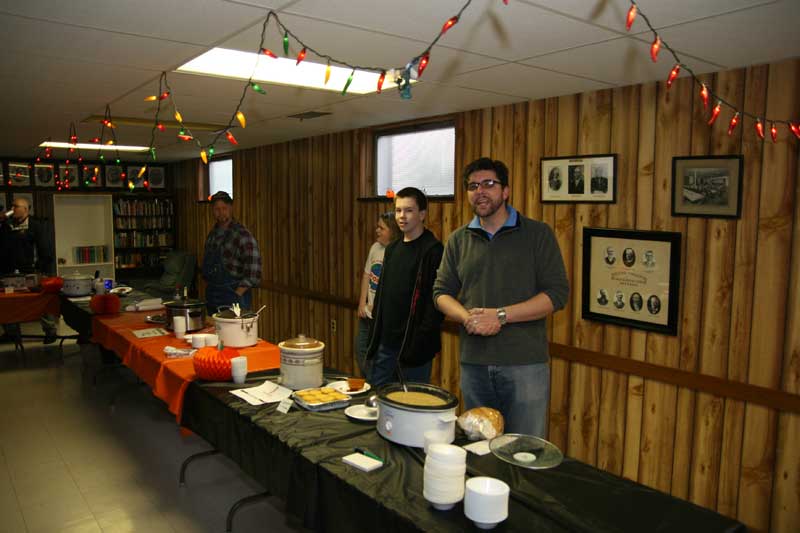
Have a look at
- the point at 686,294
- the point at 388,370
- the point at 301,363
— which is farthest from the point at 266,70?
the point at 686,294

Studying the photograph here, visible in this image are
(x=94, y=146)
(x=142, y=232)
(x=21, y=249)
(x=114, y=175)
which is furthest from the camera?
(x=142, y=232)

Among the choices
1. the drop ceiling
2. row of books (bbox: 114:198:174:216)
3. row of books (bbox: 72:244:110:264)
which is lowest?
row of books (bbox: 72:244:110:264)

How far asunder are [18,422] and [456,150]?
12.7ft

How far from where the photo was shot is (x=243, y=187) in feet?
24.6

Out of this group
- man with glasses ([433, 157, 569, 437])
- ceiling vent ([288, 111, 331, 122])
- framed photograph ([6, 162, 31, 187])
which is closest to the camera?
man with glasses ([433, 157, 569, 437])

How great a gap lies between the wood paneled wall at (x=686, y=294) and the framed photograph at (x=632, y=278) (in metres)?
0.06

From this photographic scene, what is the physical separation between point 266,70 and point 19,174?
719cm

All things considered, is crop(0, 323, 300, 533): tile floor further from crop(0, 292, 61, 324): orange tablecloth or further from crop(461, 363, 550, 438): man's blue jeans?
crop(461, 363, 550, 438): man's blue jeans

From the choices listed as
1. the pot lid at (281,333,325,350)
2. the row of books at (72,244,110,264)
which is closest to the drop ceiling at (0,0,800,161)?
the pot lid at (281,333,325,350)

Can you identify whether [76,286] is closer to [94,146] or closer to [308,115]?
[94,146]

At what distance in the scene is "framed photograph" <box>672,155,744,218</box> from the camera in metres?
2.94

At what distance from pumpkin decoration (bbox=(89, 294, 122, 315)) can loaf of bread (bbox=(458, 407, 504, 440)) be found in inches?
145

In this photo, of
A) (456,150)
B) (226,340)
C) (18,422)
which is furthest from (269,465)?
(18,422)

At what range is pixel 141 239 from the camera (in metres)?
9.70
